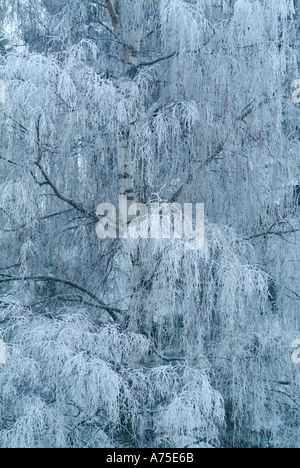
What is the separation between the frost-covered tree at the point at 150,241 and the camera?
3355mm

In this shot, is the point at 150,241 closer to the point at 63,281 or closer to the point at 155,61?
the point at 63,281

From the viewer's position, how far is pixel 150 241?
3459mm

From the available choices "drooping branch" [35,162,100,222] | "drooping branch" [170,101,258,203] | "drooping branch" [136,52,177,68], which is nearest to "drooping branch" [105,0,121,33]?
"drooping branch" [136,52,177,68]

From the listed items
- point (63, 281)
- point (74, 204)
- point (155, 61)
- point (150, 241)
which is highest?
point (155, 61)

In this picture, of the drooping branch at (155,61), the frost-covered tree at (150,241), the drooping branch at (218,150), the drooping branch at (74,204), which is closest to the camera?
the frost-covered tree at (150,241)

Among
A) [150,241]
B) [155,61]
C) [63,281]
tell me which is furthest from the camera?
[155,61]

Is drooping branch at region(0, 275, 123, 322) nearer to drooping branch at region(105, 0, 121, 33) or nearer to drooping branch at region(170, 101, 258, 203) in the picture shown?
drooping branch at region(170, 101, 258, 203)

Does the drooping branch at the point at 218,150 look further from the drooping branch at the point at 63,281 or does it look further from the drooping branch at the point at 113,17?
the drooping branch at the point at 113,17

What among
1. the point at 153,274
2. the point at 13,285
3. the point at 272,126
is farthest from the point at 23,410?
the point at 272,126

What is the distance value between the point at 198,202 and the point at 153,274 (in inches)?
34.8

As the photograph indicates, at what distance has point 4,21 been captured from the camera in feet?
15.0

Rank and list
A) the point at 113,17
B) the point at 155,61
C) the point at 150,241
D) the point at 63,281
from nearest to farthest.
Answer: the point at 150,241, the point at 63,281, the point at 155,61, the point at 113,17

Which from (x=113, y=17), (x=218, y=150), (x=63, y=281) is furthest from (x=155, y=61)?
(x=63, y=281)

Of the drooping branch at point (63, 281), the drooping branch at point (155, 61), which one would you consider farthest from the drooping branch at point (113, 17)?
the drooping branch at point (63, 281)
